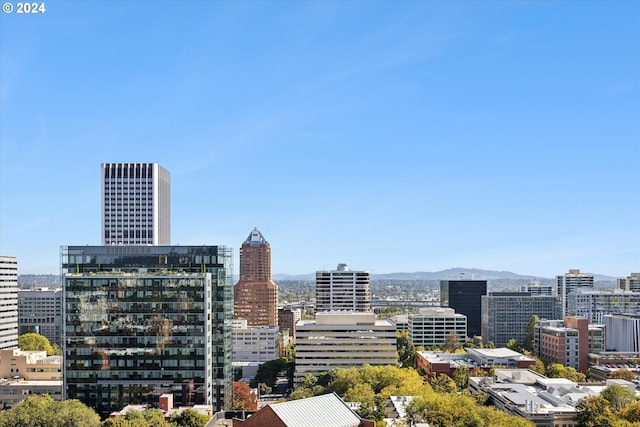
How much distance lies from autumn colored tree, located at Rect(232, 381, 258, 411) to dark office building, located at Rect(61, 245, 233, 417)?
687 centimetres

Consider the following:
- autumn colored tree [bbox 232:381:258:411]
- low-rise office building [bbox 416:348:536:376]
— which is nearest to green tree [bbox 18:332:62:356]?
autumn colored tree [bbox 232:381:258:411]

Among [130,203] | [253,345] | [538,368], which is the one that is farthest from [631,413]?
[130,203]

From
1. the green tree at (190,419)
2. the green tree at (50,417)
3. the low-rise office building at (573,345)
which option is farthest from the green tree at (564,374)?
the green tree at (50,417)

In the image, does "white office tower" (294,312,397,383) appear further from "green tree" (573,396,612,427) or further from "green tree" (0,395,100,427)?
"green tree" (0,395,100,427)

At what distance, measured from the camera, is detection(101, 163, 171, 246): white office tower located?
513 ft

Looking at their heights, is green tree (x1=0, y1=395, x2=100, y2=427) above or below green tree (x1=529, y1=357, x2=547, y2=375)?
above

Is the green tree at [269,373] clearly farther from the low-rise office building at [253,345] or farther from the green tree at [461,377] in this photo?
the green tree at [461,377]

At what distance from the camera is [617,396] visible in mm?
81625

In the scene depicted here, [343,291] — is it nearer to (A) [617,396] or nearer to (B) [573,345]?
(B) [573,345]

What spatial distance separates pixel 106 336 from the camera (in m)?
78.6

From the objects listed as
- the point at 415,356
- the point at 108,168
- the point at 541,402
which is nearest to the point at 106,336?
the point at 541,402

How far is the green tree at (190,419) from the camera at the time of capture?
6366 centimetres

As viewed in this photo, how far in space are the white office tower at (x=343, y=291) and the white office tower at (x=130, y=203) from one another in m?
47.2

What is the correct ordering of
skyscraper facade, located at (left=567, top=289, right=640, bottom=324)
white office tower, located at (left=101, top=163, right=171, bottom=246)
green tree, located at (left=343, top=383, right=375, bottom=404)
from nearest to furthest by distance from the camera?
1. green tree, located at (left=343, top=383, right=375, bottom=404)
2. white office tower, located at (left=101, top=163, right=171, bottom=246)
3. skyscraper facade, located at (left=567, top=289, right=640, bottom=324)
